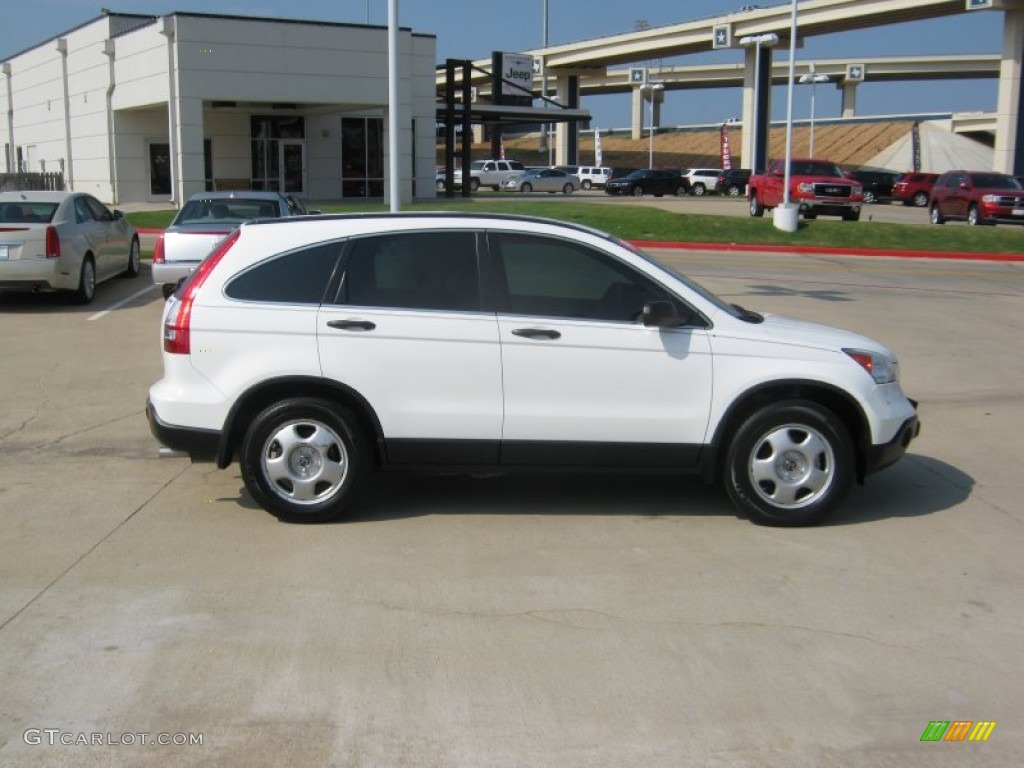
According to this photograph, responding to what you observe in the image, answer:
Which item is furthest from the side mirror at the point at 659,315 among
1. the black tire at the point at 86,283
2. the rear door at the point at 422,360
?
the black tire at the point at 86,283

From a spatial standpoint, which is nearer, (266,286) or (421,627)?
(421,627)

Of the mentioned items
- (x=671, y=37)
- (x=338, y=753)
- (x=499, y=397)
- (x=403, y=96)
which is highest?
(x=671, y=37)

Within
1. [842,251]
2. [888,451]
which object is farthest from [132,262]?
[842,251]

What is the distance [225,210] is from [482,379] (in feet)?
33.3

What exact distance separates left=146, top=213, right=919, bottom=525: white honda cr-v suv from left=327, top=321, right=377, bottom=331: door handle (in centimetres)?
1

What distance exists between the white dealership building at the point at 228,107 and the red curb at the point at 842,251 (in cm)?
1600

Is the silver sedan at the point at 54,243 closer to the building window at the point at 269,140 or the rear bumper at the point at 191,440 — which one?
the rear bumper at the point at 191,440

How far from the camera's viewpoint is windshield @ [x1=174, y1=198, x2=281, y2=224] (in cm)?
1525

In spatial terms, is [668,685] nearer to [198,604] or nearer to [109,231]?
[198,604]

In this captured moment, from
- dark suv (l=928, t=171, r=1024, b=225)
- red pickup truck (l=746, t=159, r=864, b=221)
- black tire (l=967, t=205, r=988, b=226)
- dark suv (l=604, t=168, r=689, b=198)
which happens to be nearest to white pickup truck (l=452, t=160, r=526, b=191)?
dark suv (l=604, t=168, r=689, b=198)

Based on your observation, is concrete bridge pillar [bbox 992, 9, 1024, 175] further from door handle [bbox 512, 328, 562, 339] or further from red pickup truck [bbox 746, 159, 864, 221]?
door handle [bbox 512, 328, 562, 339]

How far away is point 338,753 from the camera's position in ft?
13.0

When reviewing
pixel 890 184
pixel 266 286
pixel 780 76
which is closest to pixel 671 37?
pixel 890 184

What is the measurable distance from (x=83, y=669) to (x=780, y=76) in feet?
333
